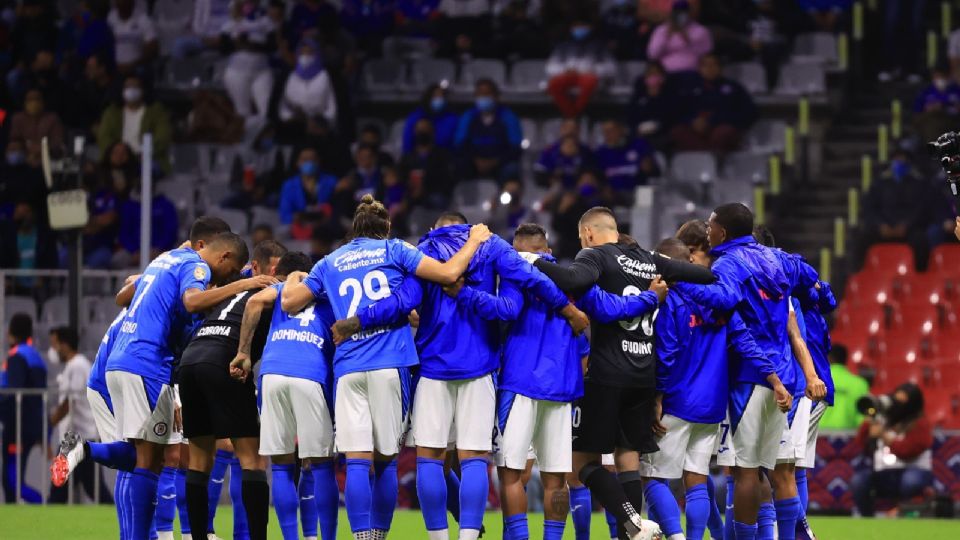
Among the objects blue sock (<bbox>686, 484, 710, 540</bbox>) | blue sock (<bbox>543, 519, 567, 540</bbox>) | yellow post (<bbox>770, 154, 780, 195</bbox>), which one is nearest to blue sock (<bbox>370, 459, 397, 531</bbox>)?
blue sock (<bbox>543, 519, 567, 540</bbox>)

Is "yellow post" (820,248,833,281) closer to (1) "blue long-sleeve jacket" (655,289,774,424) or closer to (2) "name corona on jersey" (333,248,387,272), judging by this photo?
(1) "blue long-sleeve jacket" (655,289,774,424)

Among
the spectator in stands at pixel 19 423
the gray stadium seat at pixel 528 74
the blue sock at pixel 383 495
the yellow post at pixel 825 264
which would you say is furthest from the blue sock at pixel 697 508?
the gray stadium seat at pixel 528 74

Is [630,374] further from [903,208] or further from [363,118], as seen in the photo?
[363,118]

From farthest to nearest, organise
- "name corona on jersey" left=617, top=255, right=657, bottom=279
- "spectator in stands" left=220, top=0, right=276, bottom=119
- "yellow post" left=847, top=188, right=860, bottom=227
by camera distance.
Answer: "spectator in stands" left=220, top=0, right=276, bottom=119 < "yellow post" left=847, top=188, right=860, bottom=227 < "name corona on jersey" left=617, top=255, right=657, bottom=279

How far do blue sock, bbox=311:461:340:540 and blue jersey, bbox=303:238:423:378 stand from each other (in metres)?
0.62

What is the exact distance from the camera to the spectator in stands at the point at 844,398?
16.8 metres

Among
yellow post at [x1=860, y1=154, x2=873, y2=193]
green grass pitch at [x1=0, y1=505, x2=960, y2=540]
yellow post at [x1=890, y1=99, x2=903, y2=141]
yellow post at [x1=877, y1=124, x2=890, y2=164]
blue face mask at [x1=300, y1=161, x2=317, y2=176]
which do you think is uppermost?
yellow post at [x1=890, y1=99, x2=903, y2=141]

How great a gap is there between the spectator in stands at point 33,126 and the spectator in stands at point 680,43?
7969 mm

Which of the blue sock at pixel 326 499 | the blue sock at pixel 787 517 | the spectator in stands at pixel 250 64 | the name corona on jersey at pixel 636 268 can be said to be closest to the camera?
the blue sock at pixel 326 499

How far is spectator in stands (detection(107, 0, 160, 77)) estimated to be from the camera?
968 inches

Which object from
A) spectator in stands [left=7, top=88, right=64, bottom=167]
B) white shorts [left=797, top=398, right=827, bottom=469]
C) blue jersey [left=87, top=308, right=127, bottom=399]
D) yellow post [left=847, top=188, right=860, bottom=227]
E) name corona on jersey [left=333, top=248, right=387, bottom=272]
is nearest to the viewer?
name corona on jersey [left=333, top=248, right=387, bottom=272]

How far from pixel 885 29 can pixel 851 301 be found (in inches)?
207

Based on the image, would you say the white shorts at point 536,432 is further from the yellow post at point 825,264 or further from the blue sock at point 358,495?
the yellow post at point 825,264

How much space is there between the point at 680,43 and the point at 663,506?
12.9m
